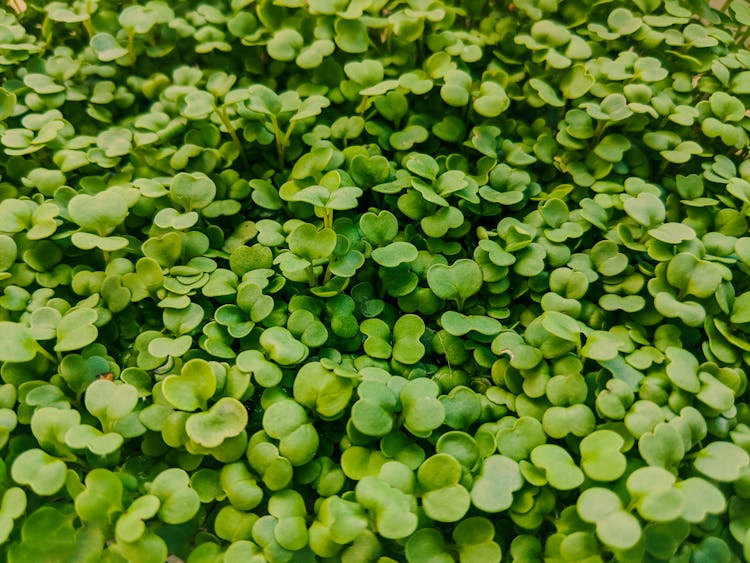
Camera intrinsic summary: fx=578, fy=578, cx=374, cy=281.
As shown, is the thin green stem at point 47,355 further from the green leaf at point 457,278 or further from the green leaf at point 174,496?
the green leaf at point 457,278

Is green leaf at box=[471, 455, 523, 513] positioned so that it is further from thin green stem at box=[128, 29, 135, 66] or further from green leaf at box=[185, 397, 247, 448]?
thin green stem at box=[128, 29, 135, 66]

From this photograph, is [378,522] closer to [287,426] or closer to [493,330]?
[287,426]

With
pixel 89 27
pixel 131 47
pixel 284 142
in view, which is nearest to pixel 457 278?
pixel 284 142

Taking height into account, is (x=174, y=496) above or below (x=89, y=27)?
below

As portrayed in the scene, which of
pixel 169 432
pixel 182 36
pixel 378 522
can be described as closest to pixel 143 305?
pixel 169 432

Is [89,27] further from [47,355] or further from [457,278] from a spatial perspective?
[457,278]

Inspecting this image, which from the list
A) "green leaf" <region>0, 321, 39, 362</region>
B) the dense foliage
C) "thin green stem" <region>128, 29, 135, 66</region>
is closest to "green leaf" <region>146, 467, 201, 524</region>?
the dense foliage

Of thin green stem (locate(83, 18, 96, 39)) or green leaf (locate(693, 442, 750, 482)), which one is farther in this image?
thin green stem (locate(83, 18, 96, 39))

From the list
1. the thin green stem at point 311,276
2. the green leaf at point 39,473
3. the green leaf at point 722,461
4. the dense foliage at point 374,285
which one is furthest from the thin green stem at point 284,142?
the green leaf at point 722,461
